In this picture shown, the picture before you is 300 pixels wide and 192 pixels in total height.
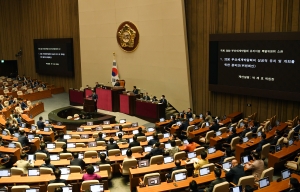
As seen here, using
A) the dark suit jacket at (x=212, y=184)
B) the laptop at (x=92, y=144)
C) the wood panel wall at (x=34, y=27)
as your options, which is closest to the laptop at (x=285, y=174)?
the dark suit jacket at (x=212, y=184)

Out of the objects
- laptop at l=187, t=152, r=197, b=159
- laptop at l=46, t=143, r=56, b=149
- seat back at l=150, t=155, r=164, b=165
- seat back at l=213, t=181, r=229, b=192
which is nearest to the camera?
seat back at l=213, t=181, r=229, b=192

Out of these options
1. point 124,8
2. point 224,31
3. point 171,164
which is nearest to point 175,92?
point 224,31

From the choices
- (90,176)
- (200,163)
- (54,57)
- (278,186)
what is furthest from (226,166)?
(54,57)

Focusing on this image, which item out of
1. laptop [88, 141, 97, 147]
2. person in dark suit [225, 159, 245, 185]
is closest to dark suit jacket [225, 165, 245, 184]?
person in dark suit [225, 159, 245, 185]

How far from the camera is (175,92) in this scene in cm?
1762

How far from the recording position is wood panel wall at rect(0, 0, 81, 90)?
23148 millimetres

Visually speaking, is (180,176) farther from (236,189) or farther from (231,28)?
(231,28)

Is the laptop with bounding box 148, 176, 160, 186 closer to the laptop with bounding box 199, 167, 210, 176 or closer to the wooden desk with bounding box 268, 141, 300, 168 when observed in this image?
the laptop with bounding box 199, 167, 210, 176

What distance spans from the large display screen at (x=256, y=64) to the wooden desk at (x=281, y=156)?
4094mm

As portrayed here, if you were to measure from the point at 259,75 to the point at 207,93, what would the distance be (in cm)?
317

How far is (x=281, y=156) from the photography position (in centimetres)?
912

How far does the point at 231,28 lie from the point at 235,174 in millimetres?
9481

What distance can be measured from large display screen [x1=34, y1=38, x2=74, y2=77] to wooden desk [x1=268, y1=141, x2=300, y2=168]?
17.0 metres

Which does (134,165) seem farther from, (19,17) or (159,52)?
(19,17)
